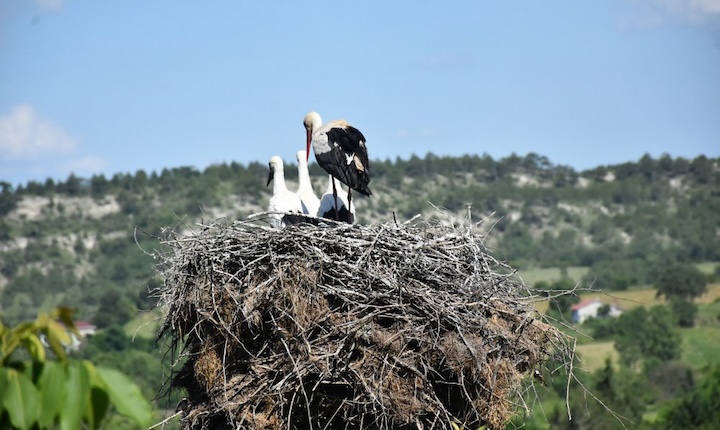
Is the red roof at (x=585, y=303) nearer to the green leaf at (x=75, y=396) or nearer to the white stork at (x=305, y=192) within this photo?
the white stork at (x=305, y=192)

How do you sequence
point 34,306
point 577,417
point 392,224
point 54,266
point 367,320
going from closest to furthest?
1. point 367,320
2. point 392,224
3. point 577,417
4. point 34,306
5. point 54,266

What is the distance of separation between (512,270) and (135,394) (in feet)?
19.5

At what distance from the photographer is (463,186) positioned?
406ft

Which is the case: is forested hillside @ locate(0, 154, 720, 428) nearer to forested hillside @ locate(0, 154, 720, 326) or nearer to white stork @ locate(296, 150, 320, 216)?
forested hillside @ locate(0, 154, 720, 326)

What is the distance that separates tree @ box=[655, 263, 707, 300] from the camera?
74.9 metres

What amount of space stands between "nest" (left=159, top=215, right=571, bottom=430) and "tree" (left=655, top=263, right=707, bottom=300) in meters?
67.1

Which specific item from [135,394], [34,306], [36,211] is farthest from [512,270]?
[36,211]

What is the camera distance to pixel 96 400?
3373 mm

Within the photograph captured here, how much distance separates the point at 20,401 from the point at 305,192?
7.79 metres

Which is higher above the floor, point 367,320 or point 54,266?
point 367,320

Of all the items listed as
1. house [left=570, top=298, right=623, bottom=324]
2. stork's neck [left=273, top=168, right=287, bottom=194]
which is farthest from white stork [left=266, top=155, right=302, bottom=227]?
house [left=570, top=298, right=623, bottom=324]

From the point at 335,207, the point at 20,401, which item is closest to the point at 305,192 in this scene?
the point at 335,207

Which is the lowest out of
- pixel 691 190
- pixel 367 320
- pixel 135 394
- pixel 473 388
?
pixel 691 190

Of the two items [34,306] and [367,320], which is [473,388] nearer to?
[367,320]
